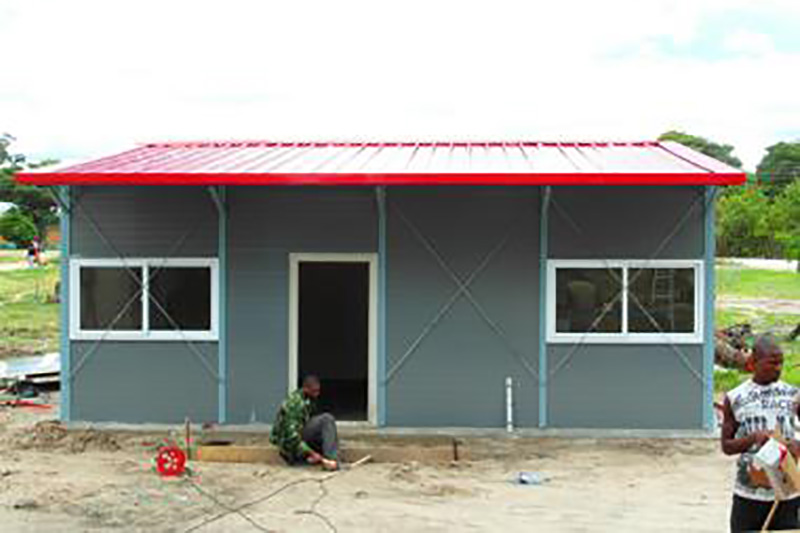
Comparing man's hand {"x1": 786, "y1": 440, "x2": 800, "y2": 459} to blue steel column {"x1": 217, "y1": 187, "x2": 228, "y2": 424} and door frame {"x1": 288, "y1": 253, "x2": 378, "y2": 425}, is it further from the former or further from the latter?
blue steel column {"x1": 217, "y1": 187, "x2": 228, "y2": 424}

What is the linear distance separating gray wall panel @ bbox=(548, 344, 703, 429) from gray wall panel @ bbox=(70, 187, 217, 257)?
4.22m

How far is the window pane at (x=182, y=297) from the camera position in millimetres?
10844

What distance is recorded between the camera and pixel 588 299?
10.6 m

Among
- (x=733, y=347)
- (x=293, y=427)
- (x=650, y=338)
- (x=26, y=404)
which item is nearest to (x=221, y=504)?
(x=293, y=427)

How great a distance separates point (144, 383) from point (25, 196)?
44.7m

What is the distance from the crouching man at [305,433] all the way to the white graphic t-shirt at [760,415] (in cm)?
474

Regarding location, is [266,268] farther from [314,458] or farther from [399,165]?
[314,458]

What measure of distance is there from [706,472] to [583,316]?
7.58 ft

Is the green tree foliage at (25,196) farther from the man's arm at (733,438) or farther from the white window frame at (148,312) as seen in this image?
the man's arm at (733,438)

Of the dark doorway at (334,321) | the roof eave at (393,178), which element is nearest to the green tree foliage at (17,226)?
the dark doorway at (334,321)

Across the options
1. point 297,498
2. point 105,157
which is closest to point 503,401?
point 297,498

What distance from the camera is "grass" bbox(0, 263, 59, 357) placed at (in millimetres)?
18469

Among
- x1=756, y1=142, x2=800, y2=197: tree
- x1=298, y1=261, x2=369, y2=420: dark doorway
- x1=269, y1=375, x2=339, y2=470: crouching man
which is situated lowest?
x1=269, y1=375, x2=339, y2=470: crouching man

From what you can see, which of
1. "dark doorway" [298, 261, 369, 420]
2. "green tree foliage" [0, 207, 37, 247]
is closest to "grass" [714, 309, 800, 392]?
"dark doorway" [298, 261, 369, 420]
